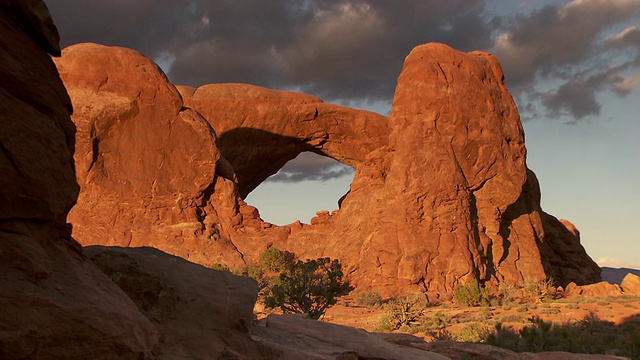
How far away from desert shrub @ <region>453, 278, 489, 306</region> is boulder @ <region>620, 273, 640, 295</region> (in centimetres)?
639

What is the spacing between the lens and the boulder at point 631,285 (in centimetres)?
2154

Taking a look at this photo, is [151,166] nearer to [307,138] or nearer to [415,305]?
[307,138]

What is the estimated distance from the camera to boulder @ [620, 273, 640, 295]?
21.5 meters

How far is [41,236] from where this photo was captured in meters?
3.13

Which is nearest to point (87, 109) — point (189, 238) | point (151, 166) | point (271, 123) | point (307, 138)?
point (151, 166)

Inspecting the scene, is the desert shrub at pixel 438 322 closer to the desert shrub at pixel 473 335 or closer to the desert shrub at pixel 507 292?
the desert shrub at pixel 473 335

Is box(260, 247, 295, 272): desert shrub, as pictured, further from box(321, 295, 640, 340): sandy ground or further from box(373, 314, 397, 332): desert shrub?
box(373, 314, 397, 332): desert shrub

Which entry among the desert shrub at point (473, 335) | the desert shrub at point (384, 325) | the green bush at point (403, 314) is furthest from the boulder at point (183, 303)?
the green bush at point (403, 314)

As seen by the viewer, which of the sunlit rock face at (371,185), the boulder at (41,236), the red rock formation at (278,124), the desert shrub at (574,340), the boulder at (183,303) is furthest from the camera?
the red rock formation at (278,124)

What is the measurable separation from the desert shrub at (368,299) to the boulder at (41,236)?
15934 millimetres

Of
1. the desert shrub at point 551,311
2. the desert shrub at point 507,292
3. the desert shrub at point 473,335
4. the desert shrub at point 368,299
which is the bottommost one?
the desert shrub at point 473,335

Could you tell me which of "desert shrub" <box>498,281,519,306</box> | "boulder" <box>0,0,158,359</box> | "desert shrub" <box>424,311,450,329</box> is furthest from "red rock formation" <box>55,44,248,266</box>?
"boulder" <box>0,0,158,359</box>

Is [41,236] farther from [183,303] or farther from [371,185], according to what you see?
[371,185]

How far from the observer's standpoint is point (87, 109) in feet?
68.7
